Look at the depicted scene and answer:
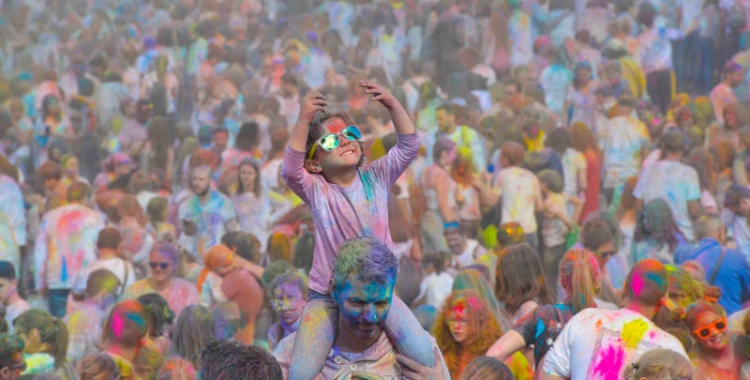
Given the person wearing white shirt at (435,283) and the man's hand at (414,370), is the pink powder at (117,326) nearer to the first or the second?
the person wearing white shirt at (435,283)

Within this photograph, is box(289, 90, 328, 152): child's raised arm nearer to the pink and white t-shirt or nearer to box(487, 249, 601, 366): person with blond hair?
the pink and white t-shirt

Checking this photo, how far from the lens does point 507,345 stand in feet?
21.6

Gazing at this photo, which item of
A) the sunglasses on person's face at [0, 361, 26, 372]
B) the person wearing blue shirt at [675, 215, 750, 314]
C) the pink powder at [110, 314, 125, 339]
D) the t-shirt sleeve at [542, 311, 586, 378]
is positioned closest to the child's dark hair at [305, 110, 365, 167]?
the t-shirt sleeve at [542, 311, 586, 378]

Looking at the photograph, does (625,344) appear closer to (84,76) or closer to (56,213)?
(56,213)

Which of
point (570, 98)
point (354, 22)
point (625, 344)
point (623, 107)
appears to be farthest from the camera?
point (354, 22)

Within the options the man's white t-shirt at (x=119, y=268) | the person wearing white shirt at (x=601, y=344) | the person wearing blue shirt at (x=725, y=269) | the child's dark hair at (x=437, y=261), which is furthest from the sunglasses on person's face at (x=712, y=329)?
the man's white t-shirt at (x=119, y=268)

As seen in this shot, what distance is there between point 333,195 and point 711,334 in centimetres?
294

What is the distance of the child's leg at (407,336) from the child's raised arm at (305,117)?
0.70 metres

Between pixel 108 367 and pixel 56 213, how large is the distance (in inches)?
209

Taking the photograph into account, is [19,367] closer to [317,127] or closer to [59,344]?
[59,344]

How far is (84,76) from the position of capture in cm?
1980

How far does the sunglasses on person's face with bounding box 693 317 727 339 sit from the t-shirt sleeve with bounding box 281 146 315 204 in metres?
2.96

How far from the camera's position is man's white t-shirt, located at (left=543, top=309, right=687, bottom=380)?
577 centimetres

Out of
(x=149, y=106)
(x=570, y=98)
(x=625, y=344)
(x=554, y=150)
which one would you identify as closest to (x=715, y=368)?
(x=625, y=344)
